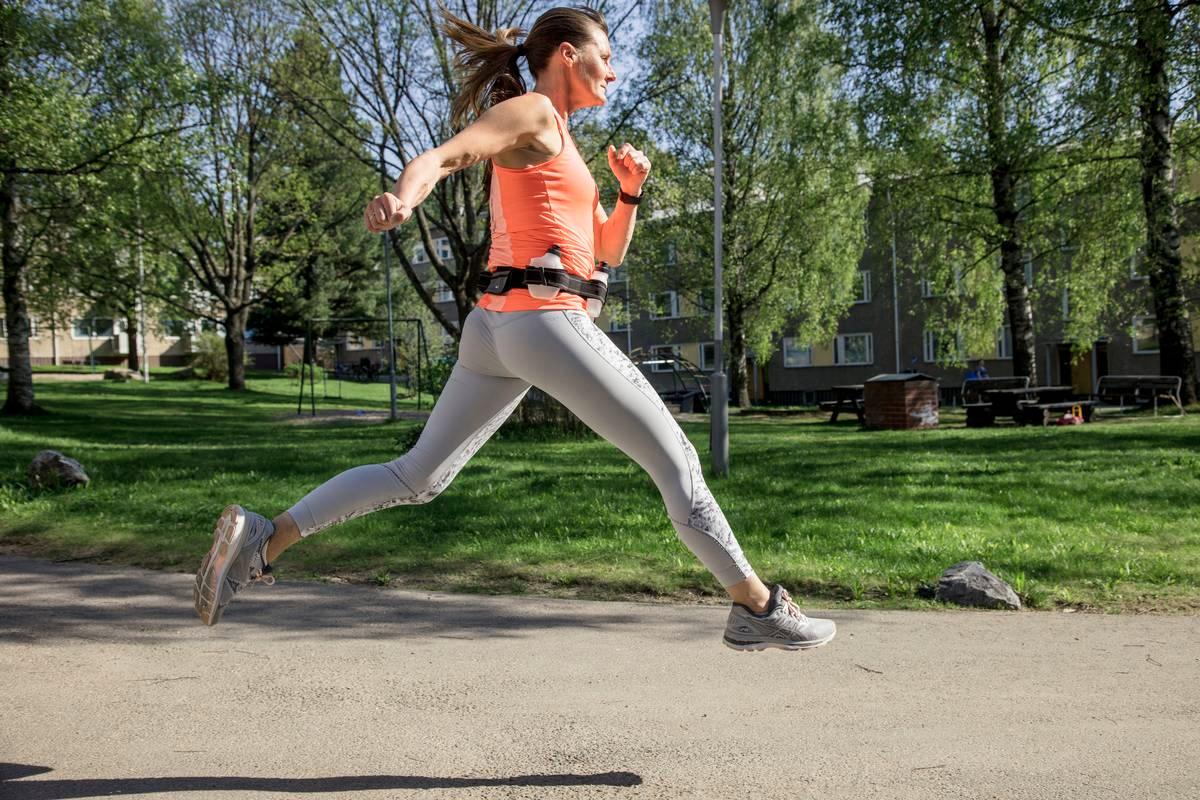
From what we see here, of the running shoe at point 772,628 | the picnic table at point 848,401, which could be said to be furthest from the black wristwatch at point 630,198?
the picnic table at point 848,401

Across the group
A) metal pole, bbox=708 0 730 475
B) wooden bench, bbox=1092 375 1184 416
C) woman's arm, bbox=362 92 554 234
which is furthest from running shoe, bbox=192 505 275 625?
wooden bench, bbox=1092 375 1184 416

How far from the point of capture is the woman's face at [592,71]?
10.1 feet

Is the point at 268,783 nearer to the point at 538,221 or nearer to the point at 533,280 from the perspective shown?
the point at 533,280

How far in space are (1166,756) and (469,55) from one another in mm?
3041

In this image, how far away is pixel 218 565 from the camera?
120 inches

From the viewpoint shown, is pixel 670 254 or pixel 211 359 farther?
pixel 211 359

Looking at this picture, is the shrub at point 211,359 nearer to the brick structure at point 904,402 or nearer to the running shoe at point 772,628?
the brick structure at point 904,402

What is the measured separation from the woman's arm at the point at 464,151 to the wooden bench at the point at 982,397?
19523mm

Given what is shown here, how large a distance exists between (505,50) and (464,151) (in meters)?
0.74

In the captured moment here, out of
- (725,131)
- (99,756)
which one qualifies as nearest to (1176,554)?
(99,756)

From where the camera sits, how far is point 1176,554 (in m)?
6.19

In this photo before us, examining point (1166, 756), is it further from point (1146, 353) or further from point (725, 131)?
point (1146, 353)

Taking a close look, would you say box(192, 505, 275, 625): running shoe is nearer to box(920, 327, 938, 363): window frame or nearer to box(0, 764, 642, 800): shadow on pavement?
box(0, 764, 642, 800): shadow on pavement

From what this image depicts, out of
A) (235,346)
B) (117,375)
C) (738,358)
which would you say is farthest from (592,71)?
(117,375)
